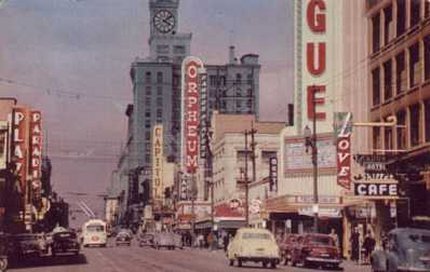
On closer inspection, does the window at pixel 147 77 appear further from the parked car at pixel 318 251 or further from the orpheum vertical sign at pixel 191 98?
the parked car at pixel 318 251

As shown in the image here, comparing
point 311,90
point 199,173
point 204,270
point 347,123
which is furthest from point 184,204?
point 204,270

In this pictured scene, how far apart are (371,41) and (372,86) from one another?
3195 mm

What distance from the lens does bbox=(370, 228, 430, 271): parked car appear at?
107 feet

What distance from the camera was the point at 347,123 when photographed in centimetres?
5697

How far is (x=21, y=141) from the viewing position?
105 metres

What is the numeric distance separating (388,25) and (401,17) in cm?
314

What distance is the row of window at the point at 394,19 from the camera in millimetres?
57000

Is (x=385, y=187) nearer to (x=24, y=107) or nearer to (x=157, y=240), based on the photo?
(x=157, y=240)

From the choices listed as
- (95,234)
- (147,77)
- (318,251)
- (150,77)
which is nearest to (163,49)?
(150,77)

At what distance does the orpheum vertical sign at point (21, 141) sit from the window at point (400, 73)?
4587cm

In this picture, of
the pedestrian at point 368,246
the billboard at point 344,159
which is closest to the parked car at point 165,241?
the billboard at point 344,159

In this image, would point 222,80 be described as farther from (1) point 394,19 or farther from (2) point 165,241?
(1) point 394,19

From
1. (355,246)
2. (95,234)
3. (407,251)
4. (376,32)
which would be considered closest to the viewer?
(407,251)

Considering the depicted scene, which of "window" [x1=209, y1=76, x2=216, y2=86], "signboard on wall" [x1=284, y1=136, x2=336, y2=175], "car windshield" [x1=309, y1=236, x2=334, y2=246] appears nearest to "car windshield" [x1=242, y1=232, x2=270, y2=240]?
"car windshield" [x1=309, y1=236, x2=334, y2=246]
